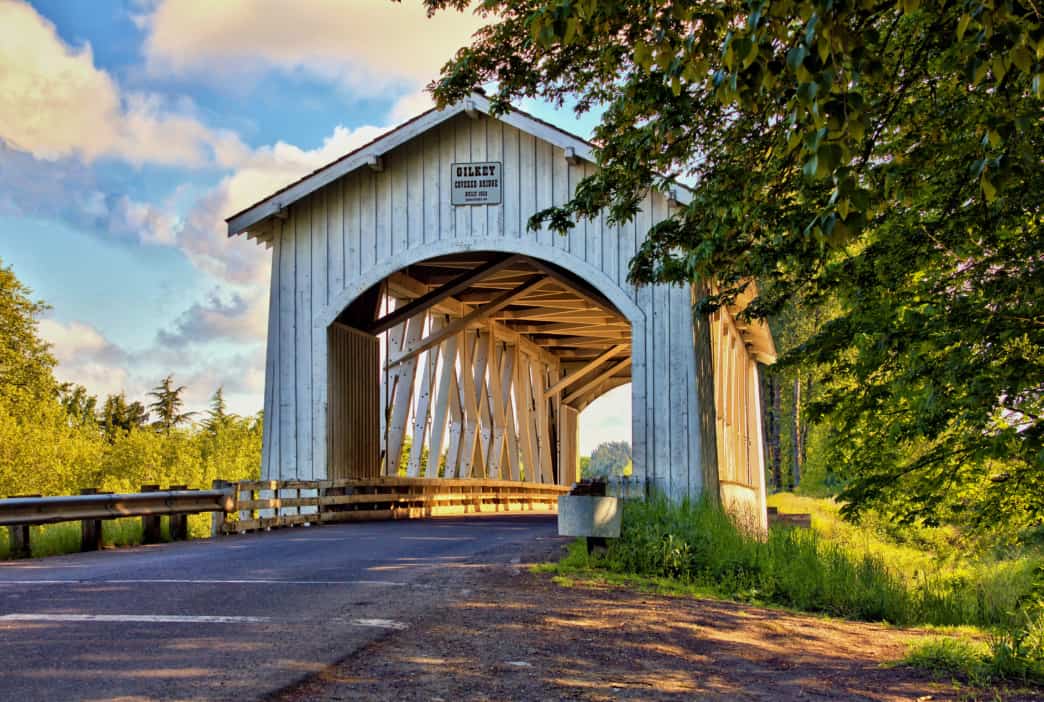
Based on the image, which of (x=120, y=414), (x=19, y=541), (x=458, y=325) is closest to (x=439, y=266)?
(x=458, y=325)

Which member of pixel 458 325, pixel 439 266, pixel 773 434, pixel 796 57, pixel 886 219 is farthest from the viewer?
pixel 773 434

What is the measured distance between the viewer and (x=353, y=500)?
16.5 m

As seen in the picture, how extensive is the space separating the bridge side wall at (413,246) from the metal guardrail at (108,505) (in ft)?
10.6

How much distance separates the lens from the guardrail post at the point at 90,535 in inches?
418

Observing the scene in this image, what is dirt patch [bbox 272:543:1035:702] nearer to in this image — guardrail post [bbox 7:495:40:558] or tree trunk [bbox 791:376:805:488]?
guardrail post [bbox 7:495:40:558]

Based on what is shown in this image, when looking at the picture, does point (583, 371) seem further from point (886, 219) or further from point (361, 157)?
point (886, 219)

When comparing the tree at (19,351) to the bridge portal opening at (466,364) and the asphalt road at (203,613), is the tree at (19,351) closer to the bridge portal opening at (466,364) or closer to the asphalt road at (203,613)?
the bridge portal opening at (466,364)

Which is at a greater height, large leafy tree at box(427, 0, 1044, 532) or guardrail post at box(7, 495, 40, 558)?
large leafy tree at box(427, 0, 1044, 532)

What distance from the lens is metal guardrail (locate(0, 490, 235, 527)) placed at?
31.9 feet

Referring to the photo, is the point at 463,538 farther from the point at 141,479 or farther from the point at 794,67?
the point at 141,479

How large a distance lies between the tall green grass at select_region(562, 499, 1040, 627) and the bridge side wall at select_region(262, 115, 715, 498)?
493cm

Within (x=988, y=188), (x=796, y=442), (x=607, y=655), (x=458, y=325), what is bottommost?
(x=607, y=655)

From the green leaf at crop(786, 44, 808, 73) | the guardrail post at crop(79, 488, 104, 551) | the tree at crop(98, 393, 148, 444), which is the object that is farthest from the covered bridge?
the tree at crop(98, 393, 148, 444)

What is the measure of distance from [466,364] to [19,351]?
20.8 metres
